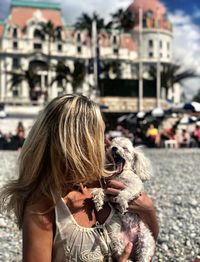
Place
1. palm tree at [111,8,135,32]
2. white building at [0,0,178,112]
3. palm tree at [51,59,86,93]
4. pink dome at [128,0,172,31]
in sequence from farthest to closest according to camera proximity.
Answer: pink dome at [128,0,172,31] < white building at [0,0,178,112] < palm tree at [111,8,135,32] < palm tree at [51,59,86,93]

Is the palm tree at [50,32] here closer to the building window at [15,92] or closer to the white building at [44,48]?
the white building at [44,48]

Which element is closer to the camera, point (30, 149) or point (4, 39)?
point (30, 149)

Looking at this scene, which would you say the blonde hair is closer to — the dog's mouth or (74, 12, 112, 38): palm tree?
the dog's mouth

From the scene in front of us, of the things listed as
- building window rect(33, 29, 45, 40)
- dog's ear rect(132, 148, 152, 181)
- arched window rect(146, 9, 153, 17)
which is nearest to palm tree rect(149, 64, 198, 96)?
building window rect(33, 29, 45, 40)

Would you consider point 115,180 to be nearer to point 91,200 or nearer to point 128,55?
point 91,200

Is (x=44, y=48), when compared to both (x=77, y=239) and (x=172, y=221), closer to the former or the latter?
(x=172, y=221)

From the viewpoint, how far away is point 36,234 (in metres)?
1.99

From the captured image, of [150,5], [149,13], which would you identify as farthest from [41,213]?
[150,5]

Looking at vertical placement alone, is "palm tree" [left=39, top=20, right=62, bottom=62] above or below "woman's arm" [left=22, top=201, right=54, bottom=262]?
above

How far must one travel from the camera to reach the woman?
2020mm

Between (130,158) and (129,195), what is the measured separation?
0.27 metres

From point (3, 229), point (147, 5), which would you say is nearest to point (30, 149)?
point (3, 229)

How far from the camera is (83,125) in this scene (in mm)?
2041

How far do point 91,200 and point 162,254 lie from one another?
4171 millimetres
